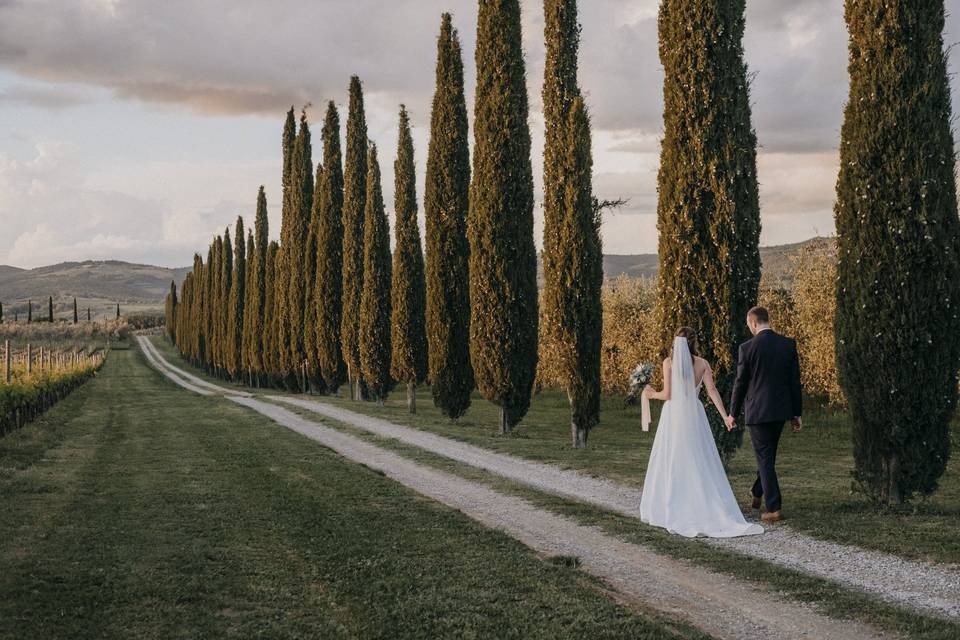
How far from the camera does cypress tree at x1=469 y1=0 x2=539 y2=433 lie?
20969mm

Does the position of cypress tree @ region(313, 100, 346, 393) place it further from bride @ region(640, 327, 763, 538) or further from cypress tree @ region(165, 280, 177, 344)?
cypress tree @ region(165, 280, 177, 344)

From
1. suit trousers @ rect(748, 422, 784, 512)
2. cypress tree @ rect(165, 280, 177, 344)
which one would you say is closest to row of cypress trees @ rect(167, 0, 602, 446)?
suit trousers @ rect(748, 422, 784, 512)

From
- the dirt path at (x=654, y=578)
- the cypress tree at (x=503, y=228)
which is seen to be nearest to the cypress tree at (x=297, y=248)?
the cypress tree at (x=503, y=228)

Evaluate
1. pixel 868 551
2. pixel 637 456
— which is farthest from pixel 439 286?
pixel 868 551

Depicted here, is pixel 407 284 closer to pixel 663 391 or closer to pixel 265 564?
pixel 663 391

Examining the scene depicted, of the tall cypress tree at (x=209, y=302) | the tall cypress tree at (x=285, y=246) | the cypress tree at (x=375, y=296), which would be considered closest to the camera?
the cypress tree at (x=375, y=296)

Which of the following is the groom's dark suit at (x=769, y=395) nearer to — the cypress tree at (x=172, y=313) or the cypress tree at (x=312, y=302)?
the cypress tree at (x=312, y=302)

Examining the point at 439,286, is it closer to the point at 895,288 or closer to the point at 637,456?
the point at 637,456

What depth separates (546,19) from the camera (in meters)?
19.5

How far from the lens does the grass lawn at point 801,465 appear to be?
8562 mm

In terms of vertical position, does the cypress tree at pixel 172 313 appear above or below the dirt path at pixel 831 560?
above

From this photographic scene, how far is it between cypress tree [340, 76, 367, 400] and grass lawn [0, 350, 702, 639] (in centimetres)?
1968

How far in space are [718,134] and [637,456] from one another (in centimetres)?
614

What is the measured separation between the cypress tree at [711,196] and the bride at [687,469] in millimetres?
3658
